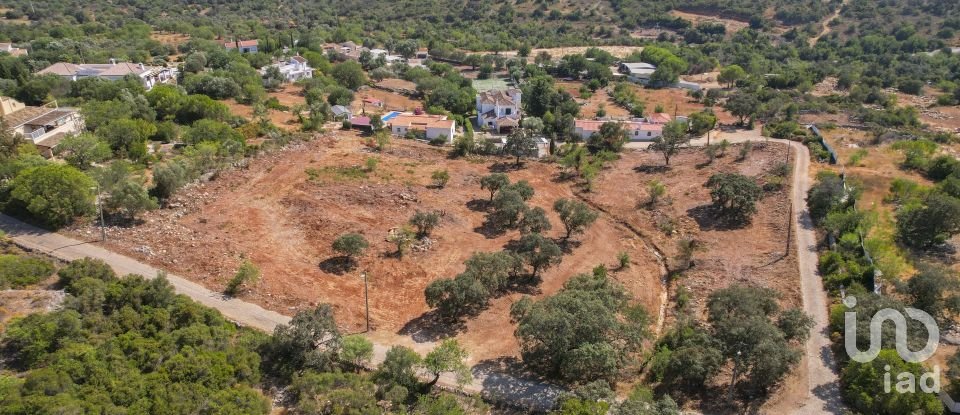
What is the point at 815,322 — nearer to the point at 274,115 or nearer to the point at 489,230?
the point at 489,230

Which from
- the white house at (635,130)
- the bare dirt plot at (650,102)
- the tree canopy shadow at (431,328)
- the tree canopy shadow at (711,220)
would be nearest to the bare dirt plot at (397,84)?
the bare dirt plot at (650,102)

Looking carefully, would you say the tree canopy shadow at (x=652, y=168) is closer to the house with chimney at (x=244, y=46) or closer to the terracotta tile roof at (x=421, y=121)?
the terracotta tile roof at (x=421, y=121)

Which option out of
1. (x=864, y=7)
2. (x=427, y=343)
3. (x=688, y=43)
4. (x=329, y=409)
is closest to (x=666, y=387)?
(x=427, y=343)

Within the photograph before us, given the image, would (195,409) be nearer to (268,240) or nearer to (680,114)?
(268,240)

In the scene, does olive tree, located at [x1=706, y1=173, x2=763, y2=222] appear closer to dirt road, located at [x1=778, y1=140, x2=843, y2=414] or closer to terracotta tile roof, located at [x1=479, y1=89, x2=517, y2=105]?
dirt road, located at [x1=778, y1=140, x2=843, y2=414]

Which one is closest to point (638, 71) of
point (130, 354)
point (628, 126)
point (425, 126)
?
point (628, 126)

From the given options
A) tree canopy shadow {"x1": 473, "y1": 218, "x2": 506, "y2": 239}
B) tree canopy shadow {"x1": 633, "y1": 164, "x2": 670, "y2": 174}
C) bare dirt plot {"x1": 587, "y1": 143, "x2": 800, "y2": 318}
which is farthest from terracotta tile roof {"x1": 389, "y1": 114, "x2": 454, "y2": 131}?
tree canopy shadow {"x1": 473, "y1": 218, "x2": 506, "y2": 239}

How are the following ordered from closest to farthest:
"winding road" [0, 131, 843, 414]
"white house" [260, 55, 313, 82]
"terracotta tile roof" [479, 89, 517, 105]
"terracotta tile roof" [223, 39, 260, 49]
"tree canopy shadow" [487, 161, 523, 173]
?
"winding road" [0, 131, 843, 414] → "tree canopy shadow" [487, 161, 523, 173] → "terracotta tile roof" [479, 89, 517, 105] → "white house" [260, 55, 313, 82] → "terracotta tile roof" [223, 39, 260, 49]
